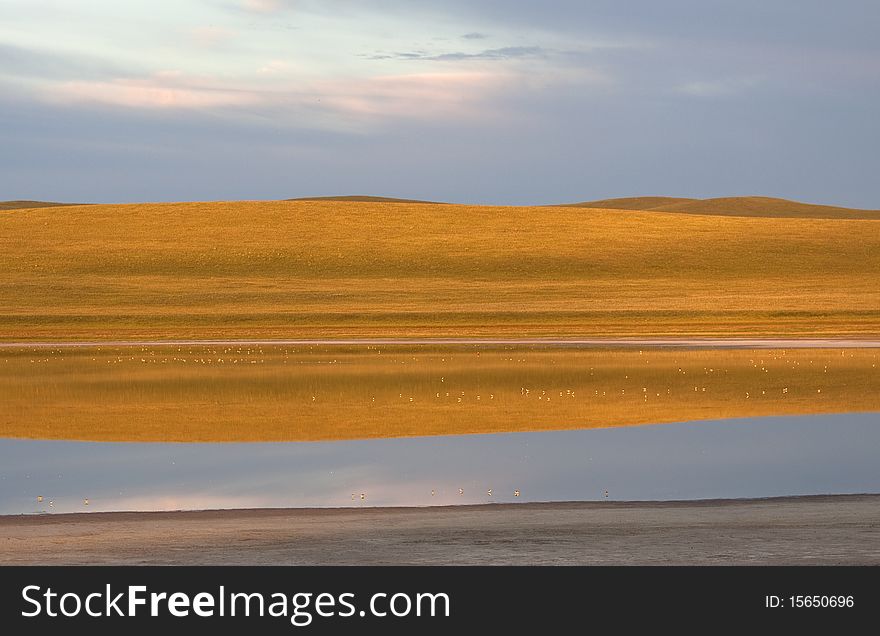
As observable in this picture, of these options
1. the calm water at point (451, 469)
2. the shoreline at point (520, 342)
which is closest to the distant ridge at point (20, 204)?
the shoreline at point (520, 342)

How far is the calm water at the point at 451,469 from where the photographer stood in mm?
14219

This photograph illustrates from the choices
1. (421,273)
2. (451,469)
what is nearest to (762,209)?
(421,273)

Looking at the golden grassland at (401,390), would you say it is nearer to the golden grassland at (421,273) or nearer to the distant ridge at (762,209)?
the golden grassland at (421,273)

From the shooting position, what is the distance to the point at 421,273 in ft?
229

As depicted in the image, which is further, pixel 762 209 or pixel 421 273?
pixel 762 209

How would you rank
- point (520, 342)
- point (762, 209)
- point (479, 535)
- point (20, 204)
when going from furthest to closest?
point (20, 204), point (762, 209), point (520, 342), point (479, 535)

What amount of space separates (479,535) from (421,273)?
194 feet

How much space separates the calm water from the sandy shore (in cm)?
121

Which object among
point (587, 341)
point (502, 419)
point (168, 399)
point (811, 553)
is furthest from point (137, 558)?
point (587, 341)

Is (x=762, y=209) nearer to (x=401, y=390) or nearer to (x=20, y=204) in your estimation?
(x=20, y=204)

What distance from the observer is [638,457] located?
1731 centimetres

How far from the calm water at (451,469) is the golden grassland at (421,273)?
97.1 feet

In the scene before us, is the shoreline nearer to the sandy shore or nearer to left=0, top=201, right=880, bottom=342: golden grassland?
left=0, top=201, right=880, bottom=342: golden grassland
